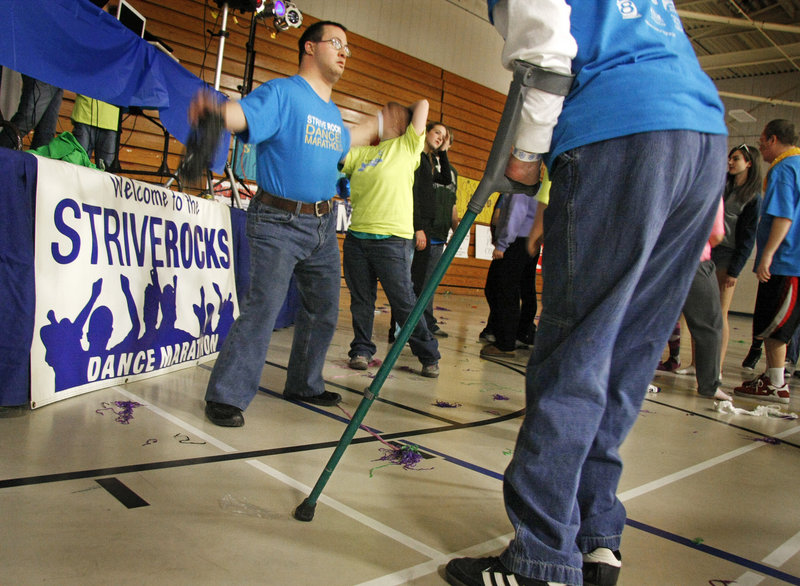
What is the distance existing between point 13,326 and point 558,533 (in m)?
1.94

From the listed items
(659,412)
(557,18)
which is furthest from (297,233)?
(659,412)

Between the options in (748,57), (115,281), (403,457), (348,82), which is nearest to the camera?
(403,457)

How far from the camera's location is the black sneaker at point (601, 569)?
4.50 feet

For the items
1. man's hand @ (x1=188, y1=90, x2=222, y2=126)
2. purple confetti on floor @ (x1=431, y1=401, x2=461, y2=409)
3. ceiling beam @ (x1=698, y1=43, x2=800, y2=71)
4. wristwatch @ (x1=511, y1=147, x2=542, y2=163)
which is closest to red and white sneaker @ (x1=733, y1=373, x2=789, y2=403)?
purple confetti on floor @ (x1=431, y1=401, x2=461, y2=409)

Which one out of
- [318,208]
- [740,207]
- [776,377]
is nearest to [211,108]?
[318,208]

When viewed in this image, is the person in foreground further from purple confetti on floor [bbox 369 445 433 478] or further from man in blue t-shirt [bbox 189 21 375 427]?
man in blue t-shirt [bbox 189 21 375 427]

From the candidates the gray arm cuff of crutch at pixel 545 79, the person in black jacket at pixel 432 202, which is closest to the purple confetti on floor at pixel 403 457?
the gray arm cuff of crutch at pixel 545 79

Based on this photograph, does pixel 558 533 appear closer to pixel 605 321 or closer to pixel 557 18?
pixel 605 321

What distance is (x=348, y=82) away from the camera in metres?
10.1

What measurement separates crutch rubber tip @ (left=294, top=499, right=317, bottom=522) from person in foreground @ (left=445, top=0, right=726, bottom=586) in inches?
15.9

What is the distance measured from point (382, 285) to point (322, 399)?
1062mm

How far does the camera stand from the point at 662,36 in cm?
127

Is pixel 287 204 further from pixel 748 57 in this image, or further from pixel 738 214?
pixel 748 57

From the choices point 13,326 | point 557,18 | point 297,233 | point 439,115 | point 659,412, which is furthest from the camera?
point 439,115
